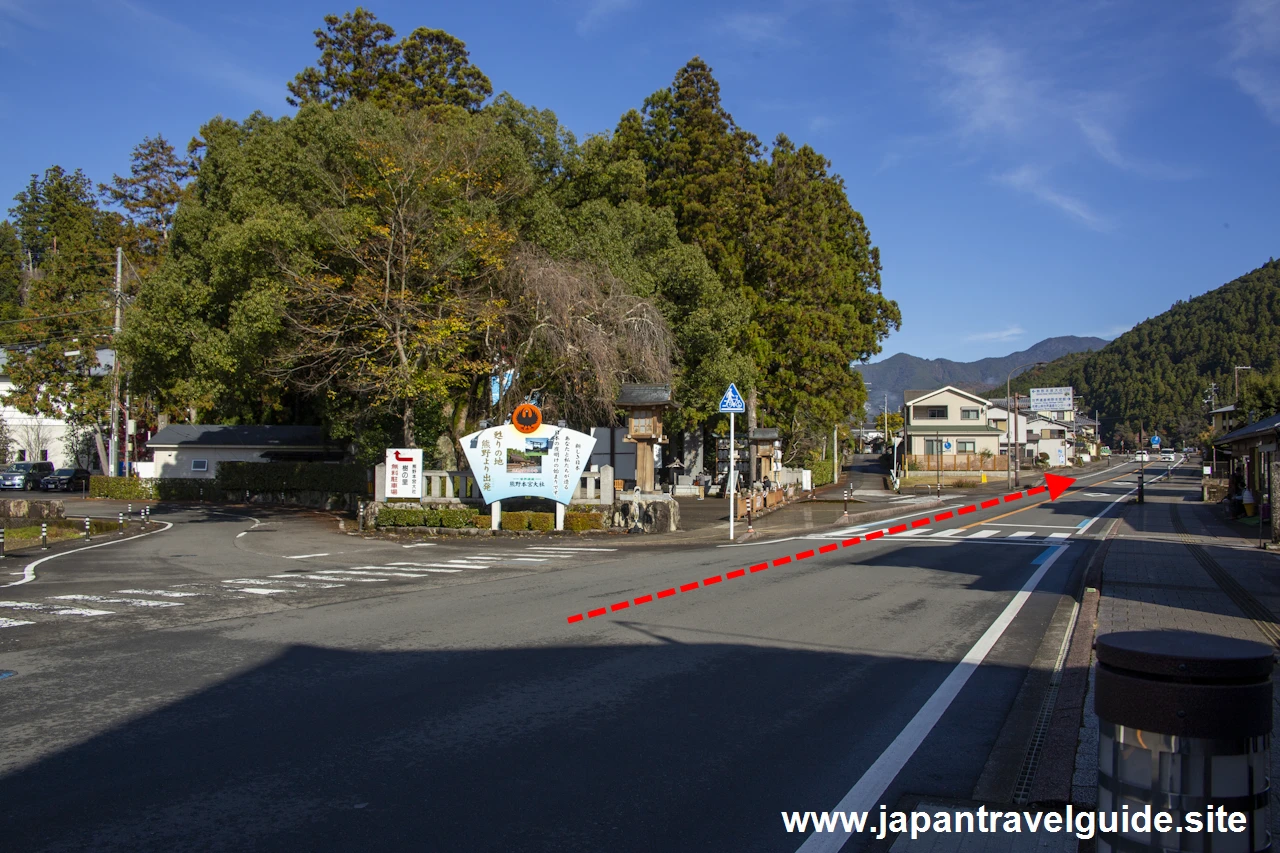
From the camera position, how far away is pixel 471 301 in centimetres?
2564

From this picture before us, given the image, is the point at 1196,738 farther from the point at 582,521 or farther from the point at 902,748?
the point at 582,521

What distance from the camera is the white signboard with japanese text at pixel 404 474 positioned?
25828 mm

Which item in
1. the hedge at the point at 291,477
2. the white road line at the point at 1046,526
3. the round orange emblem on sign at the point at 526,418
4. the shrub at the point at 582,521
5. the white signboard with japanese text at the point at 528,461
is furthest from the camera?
the hedge at the point at 291,477

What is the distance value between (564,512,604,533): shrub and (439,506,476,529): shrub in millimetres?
2650

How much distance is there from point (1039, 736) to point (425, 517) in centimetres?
2073

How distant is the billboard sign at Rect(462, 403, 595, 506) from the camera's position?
23844 mm

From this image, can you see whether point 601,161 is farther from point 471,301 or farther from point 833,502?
point 833,502

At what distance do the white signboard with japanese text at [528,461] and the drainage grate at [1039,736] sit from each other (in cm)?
1574

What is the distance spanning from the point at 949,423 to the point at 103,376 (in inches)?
2660

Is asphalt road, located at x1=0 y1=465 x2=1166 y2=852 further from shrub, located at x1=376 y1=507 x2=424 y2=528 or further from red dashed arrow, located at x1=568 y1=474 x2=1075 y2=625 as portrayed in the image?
shrub, located at x1=376 y1=507 x2=424 y2=528

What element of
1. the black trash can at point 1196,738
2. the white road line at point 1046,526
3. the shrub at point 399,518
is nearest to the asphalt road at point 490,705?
the black trash can at point 1196,738

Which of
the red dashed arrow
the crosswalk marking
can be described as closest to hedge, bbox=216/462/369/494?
the crosswalk marking

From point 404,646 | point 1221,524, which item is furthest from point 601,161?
point 404,646

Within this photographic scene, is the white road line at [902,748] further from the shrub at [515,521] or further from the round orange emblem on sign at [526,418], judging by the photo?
the shrub at [515,521]
